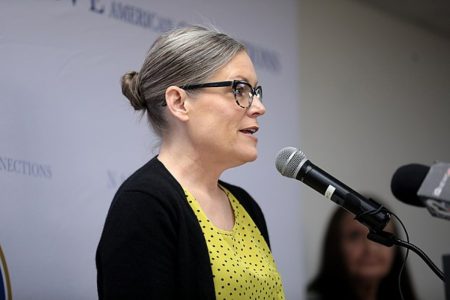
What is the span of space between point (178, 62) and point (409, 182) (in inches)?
24.8

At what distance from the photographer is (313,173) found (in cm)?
136

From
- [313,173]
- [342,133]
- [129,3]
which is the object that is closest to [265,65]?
[129,3]

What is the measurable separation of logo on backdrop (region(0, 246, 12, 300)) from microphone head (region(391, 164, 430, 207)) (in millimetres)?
1101

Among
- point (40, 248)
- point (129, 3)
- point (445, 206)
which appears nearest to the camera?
point (445, 206)

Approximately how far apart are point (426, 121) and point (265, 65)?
180 cm

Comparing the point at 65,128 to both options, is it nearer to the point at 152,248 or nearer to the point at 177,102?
the point at 177,102

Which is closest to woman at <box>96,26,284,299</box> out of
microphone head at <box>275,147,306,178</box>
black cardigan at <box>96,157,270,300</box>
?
black cardigan at <box>96,157,270,300</box>

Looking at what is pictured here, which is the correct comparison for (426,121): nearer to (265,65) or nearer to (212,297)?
(265,65)

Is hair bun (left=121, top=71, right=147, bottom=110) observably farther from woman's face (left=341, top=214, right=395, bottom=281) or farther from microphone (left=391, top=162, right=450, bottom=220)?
woman's face (left=341, top=214, right=395, bottom=281)

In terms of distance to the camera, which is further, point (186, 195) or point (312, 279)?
point (312, 279)

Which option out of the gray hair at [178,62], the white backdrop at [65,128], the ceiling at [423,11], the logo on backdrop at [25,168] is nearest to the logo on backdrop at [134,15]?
the white backdrop at [65,128]

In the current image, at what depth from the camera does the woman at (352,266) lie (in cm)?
317

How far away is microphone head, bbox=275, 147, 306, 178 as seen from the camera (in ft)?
4.58

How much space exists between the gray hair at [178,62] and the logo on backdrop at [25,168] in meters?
0.46
